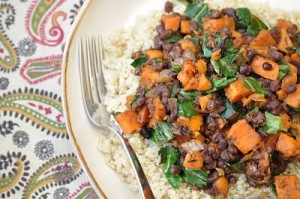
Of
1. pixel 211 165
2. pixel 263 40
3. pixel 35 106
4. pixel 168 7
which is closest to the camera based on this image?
pixel 211 165

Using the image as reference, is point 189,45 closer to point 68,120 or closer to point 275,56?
point 275,56

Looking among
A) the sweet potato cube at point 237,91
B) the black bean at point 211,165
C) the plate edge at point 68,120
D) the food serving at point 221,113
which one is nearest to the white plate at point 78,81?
the plate edge at point 68,120

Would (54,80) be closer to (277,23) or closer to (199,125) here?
(199,125)

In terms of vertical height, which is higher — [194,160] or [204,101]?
[204,101]

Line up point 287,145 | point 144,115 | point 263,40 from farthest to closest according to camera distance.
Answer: point 263,40 < point 144,115 < point 287,145

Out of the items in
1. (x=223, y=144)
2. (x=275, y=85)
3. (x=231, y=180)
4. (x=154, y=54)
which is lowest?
(x=231, y=180)

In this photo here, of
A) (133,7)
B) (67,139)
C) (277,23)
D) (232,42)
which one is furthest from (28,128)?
(277,23)

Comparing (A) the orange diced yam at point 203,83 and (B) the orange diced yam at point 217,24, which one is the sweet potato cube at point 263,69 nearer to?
(A) the orange diced yam at point 203,83

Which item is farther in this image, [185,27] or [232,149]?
[185,27]

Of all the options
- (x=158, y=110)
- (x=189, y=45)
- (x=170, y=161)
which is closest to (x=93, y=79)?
(x=158, y=110)
